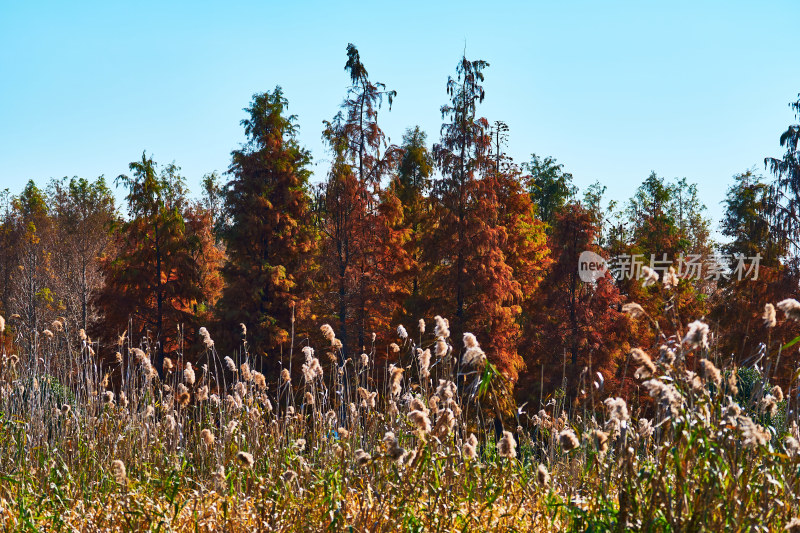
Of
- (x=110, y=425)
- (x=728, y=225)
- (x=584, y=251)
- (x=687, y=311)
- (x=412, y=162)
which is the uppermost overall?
(x=412, y=162)

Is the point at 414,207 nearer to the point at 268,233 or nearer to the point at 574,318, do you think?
the point at 268,233

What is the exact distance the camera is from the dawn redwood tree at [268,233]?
17000 millimetres

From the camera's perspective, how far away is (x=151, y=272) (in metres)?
18.2

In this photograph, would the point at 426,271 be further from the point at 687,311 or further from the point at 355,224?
the point at 687,311

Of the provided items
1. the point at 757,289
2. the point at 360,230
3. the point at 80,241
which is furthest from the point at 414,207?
the point at 80,241

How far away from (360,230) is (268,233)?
2.65m

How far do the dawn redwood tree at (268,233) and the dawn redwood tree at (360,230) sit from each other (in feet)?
2.73

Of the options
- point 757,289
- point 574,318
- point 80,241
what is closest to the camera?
point 574,318

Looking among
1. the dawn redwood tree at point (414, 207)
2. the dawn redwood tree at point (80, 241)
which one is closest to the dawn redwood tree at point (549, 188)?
the dawn redwood tree at point (414, 207)

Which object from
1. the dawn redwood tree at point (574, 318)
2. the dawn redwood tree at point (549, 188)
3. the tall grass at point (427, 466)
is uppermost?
the dawn redwood tree at point (549, 188)

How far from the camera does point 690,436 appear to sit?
239cm

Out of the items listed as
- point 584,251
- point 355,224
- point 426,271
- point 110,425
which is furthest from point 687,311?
point 110,425

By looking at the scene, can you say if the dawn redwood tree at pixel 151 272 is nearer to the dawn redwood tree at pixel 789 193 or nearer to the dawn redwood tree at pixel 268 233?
the dawn redwood tree at pixel 268 233

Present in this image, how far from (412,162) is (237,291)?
32.4 feet
